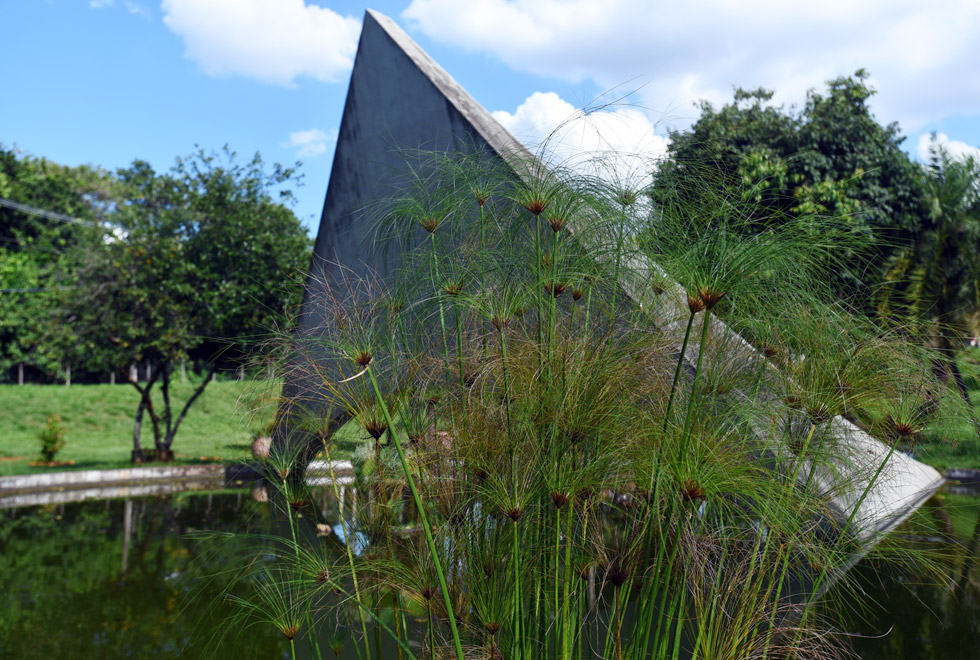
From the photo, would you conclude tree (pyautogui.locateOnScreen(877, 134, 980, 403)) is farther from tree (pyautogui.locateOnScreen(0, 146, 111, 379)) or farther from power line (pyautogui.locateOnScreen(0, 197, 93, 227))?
power line (pyautogui.locateOnScreen(0, 197, 93, 227))

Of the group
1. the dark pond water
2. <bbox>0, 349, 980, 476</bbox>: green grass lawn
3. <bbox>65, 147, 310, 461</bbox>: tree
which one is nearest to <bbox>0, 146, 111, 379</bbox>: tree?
<bbox>0, 349, 980, 476</bbox>: green grass lawn

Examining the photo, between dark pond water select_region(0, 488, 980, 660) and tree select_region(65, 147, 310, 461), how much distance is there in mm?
4154

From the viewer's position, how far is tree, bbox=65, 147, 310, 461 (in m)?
12.0

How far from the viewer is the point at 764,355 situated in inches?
72.9

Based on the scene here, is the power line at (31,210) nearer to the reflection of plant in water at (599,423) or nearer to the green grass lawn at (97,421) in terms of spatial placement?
the green grass lawn at (97,421)

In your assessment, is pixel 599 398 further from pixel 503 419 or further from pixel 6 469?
pixel 6 469

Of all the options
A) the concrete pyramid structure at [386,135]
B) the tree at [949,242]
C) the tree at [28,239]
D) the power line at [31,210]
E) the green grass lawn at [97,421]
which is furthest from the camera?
the power line at [31,210]

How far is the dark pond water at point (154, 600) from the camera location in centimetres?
391

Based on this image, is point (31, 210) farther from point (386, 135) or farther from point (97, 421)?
point (386, 135)

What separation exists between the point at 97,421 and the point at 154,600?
13490 mm

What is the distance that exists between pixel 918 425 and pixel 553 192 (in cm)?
99

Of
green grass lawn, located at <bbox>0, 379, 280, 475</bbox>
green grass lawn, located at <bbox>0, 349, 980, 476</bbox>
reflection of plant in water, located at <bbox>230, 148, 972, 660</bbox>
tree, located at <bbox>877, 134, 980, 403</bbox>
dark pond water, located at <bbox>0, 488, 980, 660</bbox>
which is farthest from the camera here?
green grass lawn, located at <bbox>0, 379, 280, 475</bbox>

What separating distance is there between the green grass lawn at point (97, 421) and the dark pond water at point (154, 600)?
538 cm

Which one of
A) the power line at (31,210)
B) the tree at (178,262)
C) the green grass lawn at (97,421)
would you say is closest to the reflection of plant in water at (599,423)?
the tree at (178,262)
